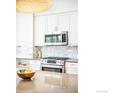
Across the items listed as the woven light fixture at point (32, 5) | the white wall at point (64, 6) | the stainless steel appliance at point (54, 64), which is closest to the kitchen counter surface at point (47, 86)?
the woven light fixture at point (32, 5)

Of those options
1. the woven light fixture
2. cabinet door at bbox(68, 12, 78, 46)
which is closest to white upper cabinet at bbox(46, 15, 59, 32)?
cabinet door at bbox(68, 12, 78, 46)

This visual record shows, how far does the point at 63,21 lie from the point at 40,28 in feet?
2.54

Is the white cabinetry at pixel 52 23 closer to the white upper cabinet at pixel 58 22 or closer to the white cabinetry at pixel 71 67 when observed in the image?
the white upper cabinet at pixel 58 22

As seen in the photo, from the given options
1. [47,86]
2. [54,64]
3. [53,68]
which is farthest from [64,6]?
[47,86]

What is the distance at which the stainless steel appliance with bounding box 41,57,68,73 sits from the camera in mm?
4262

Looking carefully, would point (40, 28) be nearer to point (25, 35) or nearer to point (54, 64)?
point (25, 35)

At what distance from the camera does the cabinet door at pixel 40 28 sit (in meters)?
4.86

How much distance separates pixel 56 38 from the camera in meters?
4.44

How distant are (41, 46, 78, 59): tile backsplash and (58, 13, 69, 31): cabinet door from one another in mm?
588

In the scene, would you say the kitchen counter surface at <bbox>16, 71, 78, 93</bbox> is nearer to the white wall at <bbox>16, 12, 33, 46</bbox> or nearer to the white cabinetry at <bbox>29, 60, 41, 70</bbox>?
the white cabinetry at <bbox>29, 60, 41, 70</bbox>
